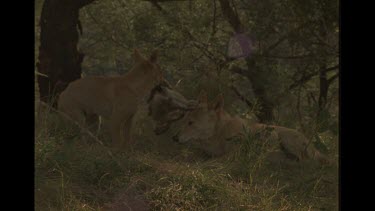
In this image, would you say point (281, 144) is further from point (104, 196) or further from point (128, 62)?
point (128, 62)

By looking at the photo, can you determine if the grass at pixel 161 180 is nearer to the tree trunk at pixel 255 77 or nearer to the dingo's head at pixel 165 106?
the dingo's head at pixel 165 106

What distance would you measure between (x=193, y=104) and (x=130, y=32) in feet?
11.8

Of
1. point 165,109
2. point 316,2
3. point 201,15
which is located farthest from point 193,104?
point 201,15

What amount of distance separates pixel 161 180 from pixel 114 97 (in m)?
1.90

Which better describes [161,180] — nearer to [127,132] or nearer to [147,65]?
[127,132]

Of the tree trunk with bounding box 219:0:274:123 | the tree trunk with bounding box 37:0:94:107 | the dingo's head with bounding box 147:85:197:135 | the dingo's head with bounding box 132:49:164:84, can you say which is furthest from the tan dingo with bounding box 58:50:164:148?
the tree trunk with bounding box 219:0:274:123

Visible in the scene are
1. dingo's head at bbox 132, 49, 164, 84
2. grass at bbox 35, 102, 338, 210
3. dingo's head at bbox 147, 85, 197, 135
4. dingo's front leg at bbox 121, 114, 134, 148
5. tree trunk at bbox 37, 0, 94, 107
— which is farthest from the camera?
tree trunk at bbox 37, 0, 94, 107

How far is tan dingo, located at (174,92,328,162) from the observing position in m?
6.28

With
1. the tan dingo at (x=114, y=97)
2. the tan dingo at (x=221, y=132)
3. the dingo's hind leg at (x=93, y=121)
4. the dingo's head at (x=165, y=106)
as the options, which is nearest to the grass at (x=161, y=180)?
the tan dingo at (x=221, y=132)

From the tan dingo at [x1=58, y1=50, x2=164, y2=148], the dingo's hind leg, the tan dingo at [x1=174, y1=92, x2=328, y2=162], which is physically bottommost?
the tan dingo at [x1=174, y1=92, x2=328, y2=162]

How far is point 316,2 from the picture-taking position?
26.7ft

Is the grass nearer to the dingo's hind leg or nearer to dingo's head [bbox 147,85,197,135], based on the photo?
the dingo's hind leg

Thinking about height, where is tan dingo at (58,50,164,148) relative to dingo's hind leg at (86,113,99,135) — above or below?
above

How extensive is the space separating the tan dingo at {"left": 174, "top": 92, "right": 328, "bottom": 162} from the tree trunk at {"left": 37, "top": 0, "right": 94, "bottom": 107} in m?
1.83
